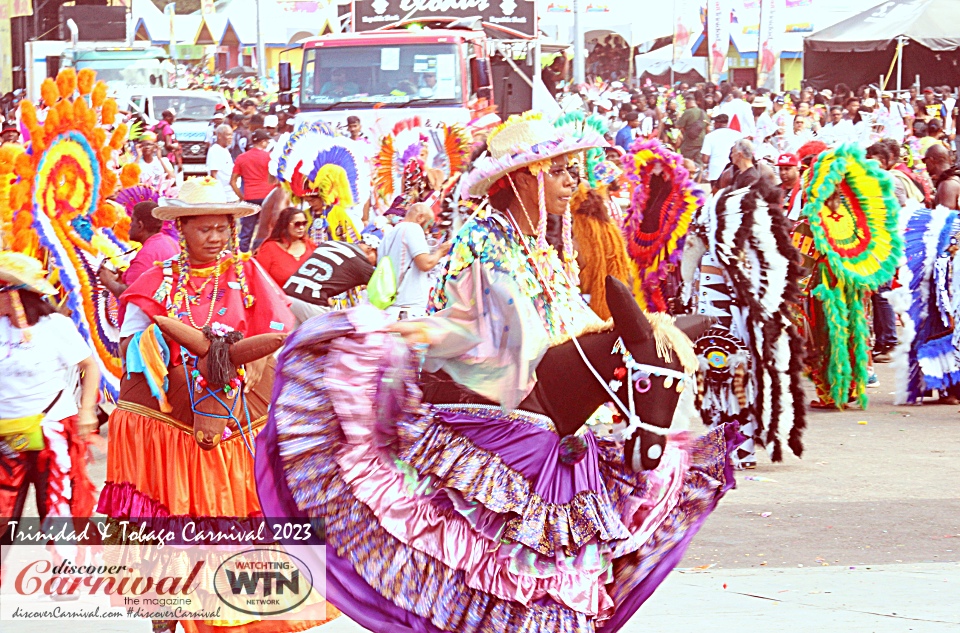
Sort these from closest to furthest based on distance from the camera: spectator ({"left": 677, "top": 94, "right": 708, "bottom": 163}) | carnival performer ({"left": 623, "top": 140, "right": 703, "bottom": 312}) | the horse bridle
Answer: the horse bridle → carnival performer ({"left": 623, "top": 140, "right": 703, "bottom": 312}) → spectator ({"left": 677, "top": 94, "right": 708, "bottom": 163})

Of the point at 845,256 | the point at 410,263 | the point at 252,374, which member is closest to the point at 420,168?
the point at 410,263

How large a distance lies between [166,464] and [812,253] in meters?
6.97

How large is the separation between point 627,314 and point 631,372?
173 millimetres

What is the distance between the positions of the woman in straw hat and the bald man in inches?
297

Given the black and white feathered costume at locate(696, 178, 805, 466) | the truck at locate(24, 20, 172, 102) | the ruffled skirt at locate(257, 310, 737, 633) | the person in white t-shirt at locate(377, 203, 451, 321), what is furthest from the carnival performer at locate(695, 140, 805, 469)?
the truck at locate(24, 20, 172, 102)

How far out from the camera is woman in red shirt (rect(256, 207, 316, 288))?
8.84 meters

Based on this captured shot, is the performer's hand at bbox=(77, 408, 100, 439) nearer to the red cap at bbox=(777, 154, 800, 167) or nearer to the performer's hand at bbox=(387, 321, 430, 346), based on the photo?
the performer's hand at bbox=(387, 321, 430, 346)

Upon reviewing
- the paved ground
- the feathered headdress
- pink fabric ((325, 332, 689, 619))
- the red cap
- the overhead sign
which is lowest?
the paved ground

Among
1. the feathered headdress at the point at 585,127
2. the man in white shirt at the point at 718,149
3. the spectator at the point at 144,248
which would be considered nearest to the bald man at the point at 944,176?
the spectator at the point at 144,248

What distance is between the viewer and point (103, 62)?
32281mm

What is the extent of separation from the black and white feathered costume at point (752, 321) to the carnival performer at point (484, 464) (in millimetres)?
4620

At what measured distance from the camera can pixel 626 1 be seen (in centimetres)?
5153

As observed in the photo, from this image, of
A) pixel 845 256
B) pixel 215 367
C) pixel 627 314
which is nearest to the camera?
pixel 627 314

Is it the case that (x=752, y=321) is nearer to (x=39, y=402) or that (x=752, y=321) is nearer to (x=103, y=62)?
(x=39, y=402)
